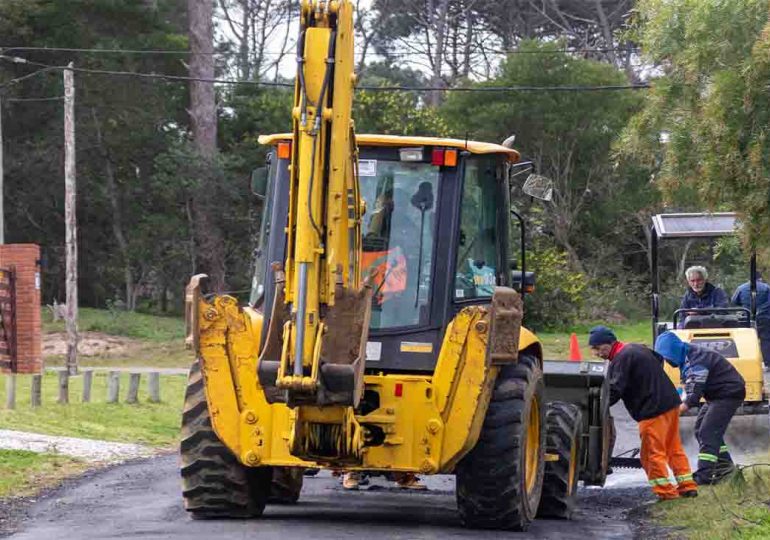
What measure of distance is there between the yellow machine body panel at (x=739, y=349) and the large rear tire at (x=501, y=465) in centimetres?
505

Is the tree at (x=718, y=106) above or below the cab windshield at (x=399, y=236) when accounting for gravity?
above

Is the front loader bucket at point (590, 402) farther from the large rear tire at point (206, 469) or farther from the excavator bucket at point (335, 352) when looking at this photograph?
the excavator bucket at point (335, 352)

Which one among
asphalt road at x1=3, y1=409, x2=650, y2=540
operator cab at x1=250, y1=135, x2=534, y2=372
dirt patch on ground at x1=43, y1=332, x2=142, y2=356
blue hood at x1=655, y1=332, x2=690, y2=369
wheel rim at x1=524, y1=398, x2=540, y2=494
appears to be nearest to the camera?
asphalt road at x1=3, y1=409, x2=650, y2=540

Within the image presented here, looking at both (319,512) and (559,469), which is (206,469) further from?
(559,469)

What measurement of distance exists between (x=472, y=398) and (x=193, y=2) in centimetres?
3340

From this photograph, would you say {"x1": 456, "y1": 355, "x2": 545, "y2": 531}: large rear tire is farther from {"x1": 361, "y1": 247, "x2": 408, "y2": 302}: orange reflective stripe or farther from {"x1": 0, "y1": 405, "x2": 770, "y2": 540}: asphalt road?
{"x1": 361, "y1": 247, "x2": 408, "y2": 302}: orange reflective stripe

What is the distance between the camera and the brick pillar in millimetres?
30953

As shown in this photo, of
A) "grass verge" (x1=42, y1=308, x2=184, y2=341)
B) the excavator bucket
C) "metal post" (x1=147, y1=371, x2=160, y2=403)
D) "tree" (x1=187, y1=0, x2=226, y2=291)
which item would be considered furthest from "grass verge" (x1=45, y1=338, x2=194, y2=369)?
the excavator bucket

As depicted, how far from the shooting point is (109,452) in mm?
17188

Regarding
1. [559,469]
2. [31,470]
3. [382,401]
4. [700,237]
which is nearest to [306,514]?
[382,401]

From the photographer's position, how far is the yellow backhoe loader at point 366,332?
33.0ft

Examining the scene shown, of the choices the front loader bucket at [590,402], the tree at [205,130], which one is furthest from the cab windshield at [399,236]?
the tree at [205,130]

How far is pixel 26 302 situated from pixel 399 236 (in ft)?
70.7

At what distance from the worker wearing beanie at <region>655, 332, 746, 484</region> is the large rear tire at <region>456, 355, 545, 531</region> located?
3084 millimetres
